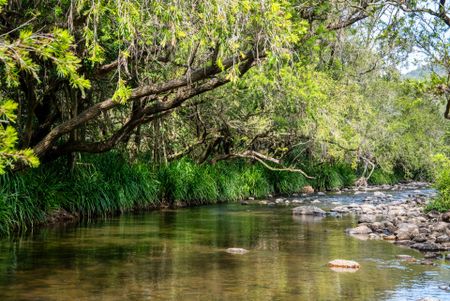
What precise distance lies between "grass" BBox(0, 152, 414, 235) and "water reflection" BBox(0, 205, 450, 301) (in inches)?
35.5

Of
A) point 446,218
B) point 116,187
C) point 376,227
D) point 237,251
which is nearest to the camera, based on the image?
point 237,251

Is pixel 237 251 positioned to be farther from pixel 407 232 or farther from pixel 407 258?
pixel 407 232

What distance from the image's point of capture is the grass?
13406 mm

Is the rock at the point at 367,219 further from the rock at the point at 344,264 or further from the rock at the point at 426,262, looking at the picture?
the rock at the point at 344,264

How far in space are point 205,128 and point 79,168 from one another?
6.28 m

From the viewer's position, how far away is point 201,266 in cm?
972

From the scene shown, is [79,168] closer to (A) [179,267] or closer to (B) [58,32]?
(A) [179,267]

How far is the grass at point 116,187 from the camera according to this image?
13.4m

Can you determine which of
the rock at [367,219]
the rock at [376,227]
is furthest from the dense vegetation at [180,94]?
the rock at [376,227]

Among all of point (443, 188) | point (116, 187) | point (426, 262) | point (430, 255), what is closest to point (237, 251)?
point (426, 262)

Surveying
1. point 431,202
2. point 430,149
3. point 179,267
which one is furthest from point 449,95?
point 430,149

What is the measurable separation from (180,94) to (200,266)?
4547mm

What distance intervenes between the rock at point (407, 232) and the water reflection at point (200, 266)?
600 millimetres

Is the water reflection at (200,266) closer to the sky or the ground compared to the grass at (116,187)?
closer to the ground
